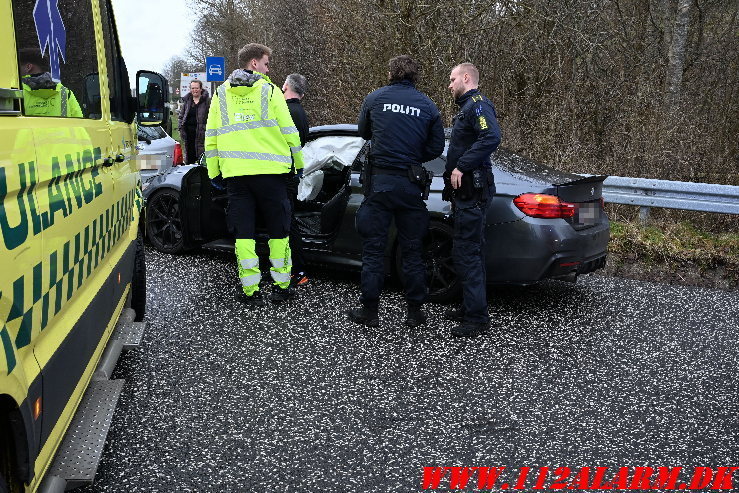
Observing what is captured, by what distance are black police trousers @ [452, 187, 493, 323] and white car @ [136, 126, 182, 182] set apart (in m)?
5.87

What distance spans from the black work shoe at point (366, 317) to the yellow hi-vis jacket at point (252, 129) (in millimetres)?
1287

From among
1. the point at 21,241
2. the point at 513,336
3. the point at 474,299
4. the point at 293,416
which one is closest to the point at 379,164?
the point at 474,299

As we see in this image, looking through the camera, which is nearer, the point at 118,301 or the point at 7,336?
the point at 7,336

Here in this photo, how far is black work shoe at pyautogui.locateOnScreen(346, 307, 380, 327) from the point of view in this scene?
5.38 m

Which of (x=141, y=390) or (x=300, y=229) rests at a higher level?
(x=300, y=229)

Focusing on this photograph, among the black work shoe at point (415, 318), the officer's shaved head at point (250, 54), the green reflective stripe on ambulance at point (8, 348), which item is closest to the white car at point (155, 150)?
the officer's shaved head at point (250, 54)

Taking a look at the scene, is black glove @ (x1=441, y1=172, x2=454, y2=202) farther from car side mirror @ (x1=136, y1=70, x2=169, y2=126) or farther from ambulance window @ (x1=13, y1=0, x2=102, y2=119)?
ambulance window @ (x1=13, y1=0, x2=102, y2=119)

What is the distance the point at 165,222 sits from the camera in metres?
7.58

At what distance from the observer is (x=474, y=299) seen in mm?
5230

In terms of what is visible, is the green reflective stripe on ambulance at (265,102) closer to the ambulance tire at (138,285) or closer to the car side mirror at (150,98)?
Answer: the car side mirror at (150,98)

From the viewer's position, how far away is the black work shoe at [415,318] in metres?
5.41

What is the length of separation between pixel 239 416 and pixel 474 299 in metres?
2.15

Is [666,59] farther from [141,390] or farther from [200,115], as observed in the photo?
[141,390]

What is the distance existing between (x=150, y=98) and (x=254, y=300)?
2.01m
